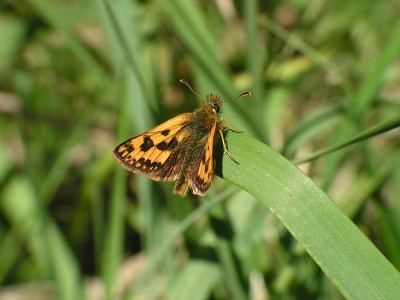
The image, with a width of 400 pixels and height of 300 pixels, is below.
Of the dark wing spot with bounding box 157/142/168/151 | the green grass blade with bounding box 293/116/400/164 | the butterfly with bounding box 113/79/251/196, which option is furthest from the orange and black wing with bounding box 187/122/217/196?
the green grass blade with bounding box 293/116/400/164

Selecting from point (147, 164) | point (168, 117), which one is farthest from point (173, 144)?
point (168, 117)

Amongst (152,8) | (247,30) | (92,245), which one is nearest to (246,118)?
(247,30)

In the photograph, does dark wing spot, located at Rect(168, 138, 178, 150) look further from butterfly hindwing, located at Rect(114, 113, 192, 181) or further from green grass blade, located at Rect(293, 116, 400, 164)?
green grass blade, located at Rect(293, 116, 400, 164)

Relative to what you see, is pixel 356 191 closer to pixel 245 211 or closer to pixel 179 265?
pixel 245 211

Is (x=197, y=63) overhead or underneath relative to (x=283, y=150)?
overhead

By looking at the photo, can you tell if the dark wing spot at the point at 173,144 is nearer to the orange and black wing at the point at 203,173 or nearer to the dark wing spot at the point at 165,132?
the dark wing spot at the point at 165,132

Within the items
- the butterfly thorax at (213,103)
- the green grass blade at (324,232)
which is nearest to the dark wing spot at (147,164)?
the butterfly thorax at (213,103)
